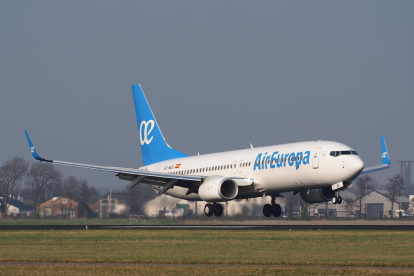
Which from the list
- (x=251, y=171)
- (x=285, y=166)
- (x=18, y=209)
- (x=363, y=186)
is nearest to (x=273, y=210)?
(x=251, y=171)

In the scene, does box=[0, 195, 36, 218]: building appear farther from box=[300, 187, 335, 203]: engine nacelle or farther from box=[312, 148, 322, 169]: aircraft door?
box=[312, 148, 322, 169]: aircraft door

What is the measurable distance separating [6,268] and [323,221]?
A: 150ft

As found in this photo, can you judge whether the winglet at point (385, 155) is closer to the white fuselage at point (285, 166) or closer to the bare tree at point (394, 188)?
the white fuselage at point (285, 166)

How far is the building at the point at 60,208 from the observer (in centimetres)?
6669

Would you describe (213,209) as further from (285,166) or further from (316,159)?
(316,159)

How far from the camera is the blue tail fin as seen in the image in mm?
65188

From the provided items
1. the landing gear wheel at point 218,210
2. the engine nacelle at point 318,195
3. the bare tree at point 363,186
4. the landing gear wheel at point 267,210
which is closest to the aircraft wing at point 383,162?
the engine nacelle at point 318,195

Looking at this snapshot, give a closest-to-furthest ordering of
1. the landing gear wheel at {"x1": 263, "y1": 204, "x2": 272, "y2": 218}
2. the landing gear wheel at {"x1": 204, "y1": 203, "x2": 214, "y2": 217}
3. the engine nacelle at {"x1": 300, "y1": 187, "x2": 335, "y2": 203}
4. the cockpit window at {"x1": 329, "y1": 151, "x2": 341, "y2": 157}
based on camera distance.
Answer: the cockpit window at {"x1": 329, "y1": 151, "x2": 341, "y2": 157} → the engine nacelle at {"x1": 300, "y1": 187, "x2": 335, "y2": 203} → the landing gear wheel at {"x1": 204, "y1": 203, "x2": 214, "y2": 217} → the landing gear wheel at {"x1": 263, "y1": 204, "x2": 272, "y2": 218}

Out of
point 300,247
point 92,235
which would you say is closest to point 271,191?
point 92,235

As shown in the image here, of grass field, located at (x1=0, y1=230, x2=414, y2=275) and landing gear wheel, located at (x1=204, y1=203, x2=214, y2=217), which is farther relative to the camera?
landing gear wheel, located at (x1=204, y1=203, x2=214, y2=217)

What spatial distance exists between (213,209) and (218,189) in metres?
5.47

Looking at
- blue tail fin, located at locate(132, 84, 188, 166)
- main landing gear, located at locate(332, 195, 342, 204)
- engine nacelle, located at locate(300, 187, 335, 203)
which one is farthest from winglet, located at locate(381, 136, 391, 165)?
blue tail fin, located at locate(132, 84, 188, 166)

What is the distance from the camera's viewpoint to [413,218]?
69438mm

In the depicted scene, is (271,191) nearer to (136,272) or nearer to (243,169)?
(243,169)
